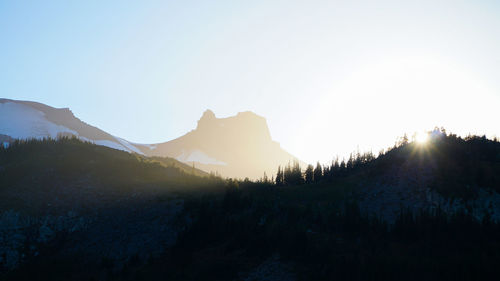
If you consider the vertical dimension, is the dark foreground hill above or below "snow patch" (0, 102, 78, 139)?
below

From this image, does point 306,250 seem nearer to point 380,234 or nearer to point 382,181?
point 380,234

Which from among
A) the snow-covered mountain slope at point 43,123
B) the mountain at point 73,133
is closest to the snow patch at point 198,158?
the mountain at point 73,133

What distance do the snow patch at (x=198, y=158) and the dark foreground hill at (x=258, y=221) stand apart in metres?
128

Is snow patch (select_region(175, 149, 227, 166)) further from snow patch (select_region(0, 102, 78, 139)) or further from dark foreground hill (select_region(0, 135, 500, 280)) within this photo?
dark foreground hill (select_region(0, 135, 500, 280))

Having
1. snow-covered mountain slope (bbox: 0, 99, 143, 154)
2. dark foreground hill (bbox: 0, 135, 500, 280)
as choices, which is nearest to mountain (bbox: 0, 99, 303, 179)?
snow-covered mountain slope (bbox: 0, 99, 143, 154)

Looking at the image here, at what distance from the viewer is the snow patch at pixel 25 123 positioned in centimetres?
11731

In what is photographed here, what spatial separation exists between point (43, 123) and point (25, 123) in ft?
22.6

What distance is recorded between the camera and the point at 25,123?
123 meters

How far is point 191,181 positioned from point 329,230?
73.2 ft

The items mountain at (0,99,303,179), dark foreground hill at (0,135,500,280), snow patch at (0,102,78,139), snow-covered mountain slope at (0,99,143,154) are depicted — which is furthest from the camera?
mountain at (0,99,303,179)

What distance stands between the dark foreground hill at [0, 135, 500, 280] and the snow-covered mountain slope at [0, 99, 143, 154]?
79.2m

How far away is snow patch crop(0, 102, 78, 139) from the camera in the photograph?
385 ft

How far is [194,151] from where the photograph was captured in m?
191

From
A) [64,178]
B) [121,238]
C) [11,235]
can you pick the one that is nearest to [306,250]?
[121,238]
